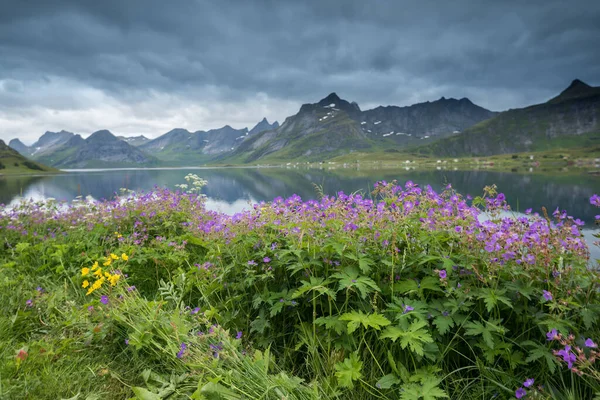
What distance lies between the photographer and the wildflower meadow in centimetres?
298

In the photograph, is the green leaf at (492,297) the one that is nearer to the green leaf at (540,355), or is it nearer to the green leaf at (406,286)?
the green leaf at (540,355)

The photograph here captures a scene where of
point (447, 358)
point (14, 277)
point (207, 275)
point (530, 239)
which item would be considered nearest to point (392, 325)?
point (447, 358)

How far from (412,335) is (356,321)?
0.53 metres

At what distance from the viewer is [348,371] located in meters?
3.06

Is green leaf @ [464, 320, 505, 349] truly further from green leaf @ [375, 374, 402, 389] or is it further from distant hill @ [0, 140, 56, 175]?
distant hill @ [0, 140, 56, 175]

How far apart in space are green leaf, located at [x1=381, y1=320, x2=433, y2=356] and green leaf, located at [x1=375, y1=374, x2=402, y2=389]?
15.5 inches

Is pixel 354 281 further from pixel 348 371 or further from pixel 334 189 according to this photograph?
pixel 334 189

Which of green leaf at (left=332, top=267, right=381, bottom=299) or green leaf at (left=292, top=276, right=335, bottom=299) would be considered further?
green leaf at (left=292, top=276, right=335, bottom=299)

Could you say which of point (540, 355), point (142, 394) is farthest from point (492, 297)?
point (142, 394)

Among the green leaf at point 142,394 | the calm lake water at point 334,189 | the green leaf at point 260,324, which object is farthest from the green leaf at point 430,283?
the calm lake water at point 334,189

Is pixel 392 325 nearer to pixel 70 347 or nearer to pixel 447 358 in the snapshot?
pixel 447 358

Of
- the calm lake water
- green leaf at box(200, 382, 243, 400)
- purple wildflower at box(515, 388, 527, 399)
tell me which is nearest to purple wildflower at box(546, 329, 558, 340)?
purple wildflower at box(515, 388, 527, 399)

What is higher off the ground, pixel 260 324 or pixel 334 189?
pixel 260 324

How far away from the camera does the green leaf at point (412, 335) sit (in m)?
2.83
